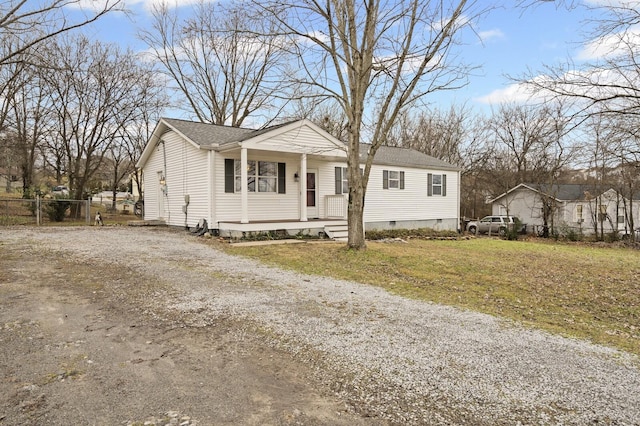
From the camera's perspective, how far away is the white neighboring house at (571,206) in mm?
27953

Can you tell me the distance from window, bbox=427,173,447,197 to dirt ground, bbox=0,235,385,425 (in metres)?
17.2

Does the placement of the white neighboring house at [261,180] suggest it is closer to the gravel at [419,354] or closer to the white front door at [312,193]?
the white front door at [312,193]

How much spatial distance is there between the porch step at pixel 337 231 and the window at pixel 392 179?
4.34 metres

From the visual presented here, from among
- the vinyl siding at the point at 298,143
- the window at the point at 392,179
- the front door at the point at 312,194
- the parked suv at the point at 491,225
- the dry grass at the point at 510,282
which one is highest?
the vinyl siding at the point at 298,143

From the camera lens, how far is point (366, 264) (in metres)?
9.02

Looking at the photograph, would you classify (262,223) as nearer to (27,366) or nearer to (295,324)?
(295,324)

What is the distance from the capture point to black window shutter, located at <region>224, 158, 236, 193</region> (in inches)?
531

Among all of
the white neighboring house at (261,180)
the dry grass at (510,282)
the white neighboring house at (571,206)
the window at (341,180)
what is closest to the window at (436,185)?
the white neighboring house at (261,180)

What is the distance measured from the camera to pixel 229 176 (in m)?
13.6

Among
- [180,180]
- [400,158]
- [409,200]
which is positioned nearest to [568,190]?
[409,200]

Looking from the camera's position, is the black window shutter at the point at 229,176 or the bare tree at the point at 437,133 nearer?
the black window shutter at the point at 229,176

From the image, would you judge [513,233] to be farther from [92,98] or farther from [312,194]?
[92,98]

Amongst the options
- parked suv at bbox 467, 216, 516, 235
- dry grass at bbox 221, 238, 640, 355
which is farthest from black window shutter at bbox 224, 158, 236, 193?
parked suv at bbox 467, 216, 516, 235

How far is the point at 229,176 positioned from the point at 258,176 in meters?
1.16
